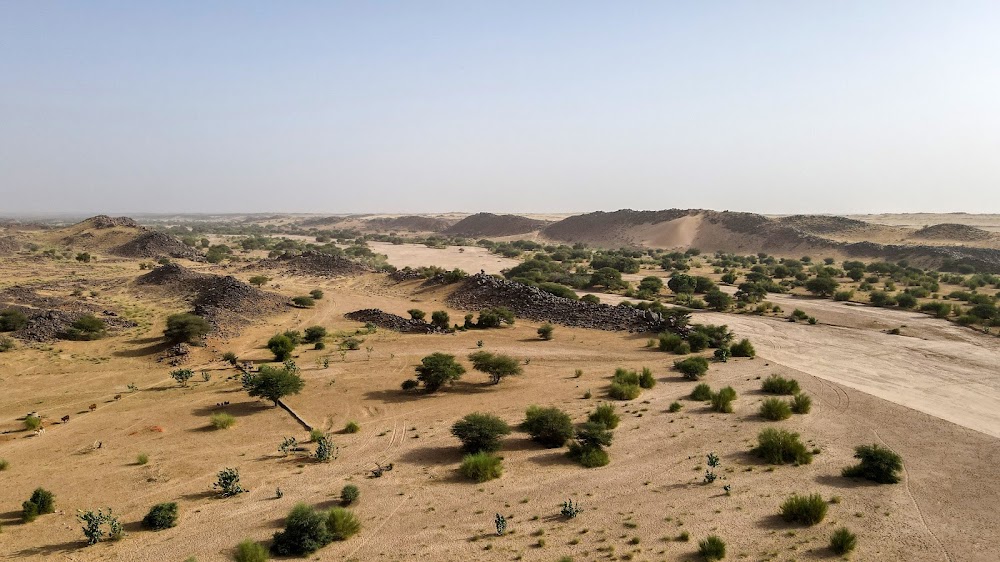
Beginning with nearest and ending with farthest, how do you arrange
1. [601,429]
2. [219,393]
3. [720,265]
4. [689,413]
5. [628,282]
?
[601,429]
[689,413]
[219,393]
[628,282]
[720,265]

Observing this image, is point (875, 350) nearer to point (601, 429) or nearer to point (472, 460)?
point (601, 429)

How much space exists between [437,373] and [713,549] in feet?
47.3

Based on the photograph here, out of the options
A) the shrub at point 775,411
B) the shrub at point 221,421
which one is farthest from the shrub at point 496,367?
the shrub at point 775,411

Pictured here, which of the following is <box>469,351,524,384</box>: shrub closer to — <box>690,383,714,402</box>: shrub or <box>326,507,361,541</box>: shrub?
<box>690,383,714,402</box>: shrub

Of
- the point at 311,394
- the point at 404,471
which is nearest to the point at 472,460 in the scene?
the point at 404,471

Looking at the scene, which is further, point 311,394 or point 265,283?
point 265,283

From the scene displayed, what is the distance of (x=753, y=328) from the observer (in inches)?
1432

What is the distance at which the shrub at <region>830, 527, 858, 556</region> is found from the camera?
10.9 m

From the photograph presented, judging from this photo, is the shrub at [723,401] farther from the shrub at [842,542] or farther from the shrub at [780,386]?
the shrub at [842,542]

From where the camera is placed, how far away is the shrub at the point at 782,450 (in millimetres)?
15461

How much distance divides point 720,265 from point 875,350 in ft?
155

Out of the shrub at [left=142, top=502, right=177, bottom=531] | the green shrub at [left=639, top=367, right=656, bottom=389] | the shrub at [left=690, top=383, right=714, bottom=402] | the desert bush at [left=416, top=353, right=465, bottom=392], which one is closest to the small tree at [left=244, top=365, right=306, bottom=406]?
the desert bush at [left=416, top=353, right=465, bottom=392]

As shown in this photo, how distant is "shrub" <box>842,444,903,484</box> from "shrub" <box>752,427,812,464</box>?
3.76 feet

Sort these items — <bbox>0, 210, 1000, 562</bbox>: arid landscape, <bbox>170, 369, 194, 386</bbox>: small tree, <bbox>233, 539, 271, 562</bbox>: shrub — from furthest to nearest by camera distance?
<bbox>170, 369, 194, 386</bbox>: small tree → <bbox>0, 210, 1000, 562</bbox>: arid landscape → <bbox>233, 539, 271, 562</bbox>: shrub
